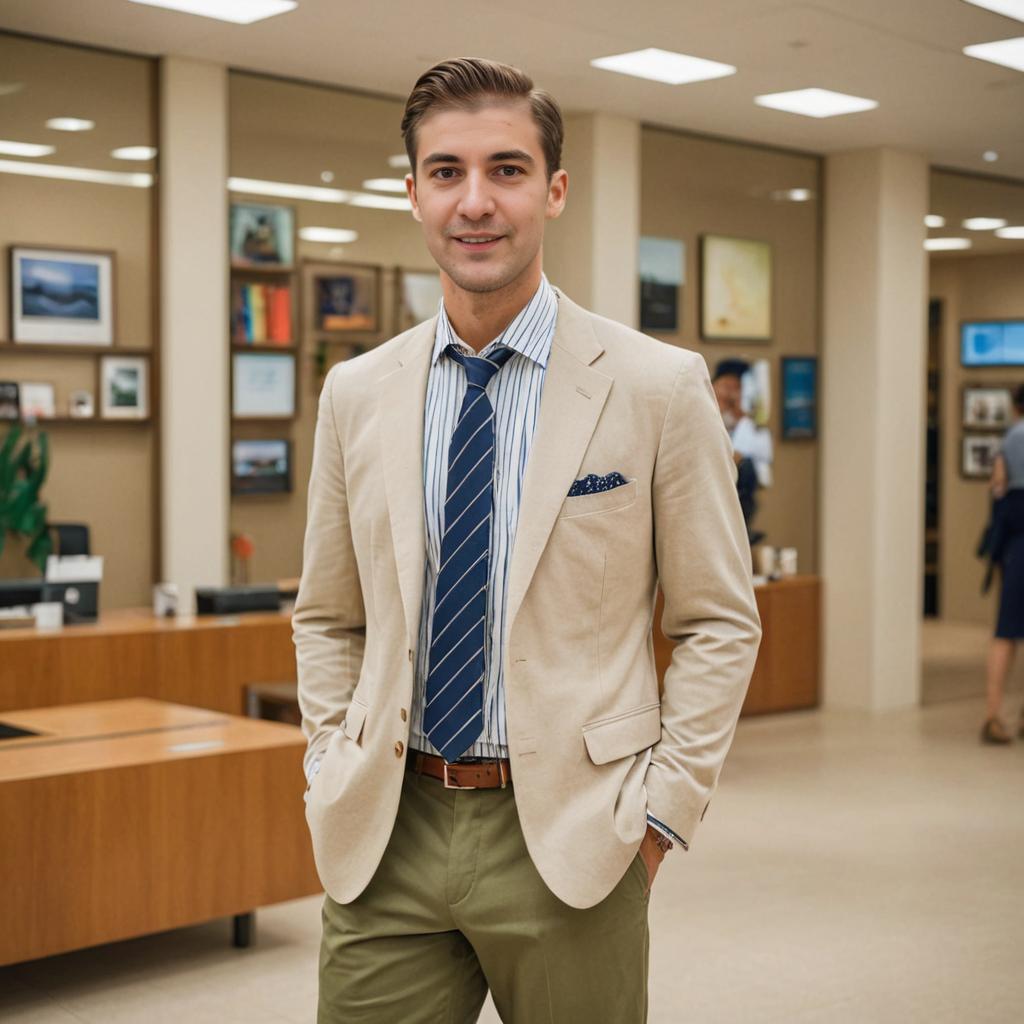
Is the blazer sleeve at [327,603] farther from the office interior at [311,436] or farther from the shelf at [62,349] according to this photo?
the shelf at [62,349]

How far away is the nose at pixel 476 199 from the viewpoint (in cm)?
201

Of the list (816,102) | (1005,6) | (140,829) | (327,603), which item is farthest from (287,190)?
(327,603)

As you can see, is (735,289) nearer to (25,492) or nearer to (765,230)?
(765,230)

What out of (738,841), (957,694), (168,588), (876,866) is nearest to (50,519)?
(168,588)

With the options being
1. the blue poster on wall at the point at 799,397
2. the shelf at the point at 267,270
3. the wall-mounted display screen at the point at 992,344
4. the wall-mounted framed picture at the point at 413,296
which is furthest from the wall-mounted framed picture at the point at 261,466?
the wall-mounted display screen at the point at 992,344

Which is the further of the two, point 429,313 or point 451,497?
point 429,313

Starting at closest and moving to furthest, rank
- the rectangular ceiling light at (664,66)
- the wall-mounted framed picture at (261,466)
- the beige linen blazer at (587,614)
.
Answer: the beige linen blazer at (587,614), the rectangular ceiling light at (664,66), the wall-mounted framed picture at (261,466)

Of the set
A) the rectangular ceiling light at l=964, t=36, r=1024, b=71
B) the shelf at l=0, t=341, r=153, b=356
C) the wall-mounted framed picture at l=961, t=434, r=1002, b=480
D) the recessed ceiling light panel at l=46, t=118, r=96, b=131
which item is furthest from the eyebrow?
the wall-mounted framed picture at l=961, t=434, r=1002, b=480

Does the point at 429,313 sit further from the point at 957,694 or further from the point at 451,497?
the point at 451,497

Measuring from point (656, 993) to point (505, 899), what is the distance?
2.68 metres

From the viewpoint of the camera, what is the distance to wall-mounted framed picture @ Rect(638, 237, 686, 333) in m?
9.13

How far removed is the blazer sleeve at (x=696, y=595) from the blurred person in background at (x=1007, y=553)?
22.4 feet

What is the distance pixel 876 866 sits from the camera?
5.99 meters

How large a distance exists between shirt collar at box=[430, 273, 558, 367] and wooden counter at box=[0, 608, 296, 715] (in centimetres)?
420
